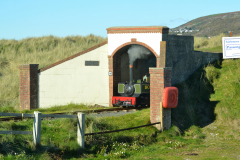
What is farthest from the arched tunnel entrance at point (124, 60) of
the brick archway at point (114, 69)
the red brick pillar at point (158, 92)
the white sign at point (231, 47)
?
the white sign at point (231, 47)

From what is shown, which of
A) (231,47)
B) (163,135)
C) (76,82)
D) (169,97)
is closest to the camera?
(163,135)

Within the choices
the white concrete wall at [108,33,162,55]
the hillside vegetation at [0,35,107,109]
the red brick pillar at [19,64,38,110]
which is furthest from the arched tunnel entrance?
the hillside vegetation at [0,35,107,109]

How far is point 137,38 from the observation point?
17672 mm

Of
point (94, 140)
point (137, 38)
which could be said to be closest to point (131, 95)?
point (137, 38)

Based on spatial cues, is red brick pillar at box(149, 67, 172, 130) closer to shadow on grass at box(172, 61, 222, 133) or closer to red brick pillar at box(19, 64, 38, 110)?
shadow on grass at box(172, 61, 222, 133)

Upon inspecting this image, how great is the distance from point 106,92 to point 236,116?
24.1 ft

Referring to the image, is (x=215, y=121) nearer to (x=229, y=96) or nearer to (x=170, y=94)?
(x=229, y=96)

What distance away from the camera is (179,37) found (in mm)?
18656

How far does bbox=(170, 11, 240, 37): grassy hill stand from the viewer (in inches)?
2970

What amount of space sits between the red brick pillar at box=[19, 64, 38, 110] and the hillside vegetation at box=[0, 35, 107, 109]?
5873 millimetres

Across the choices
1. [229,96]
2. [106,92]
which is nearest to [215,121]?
[229,96]

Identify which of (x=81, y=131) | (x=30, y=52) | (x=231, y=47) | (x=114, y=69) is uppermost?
(x=30, y=52)

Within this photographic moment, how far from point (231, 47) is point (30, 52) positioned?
2221 cm

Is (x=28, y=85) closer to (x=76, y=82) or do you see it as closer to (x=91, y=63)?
(x=76, y=82)
